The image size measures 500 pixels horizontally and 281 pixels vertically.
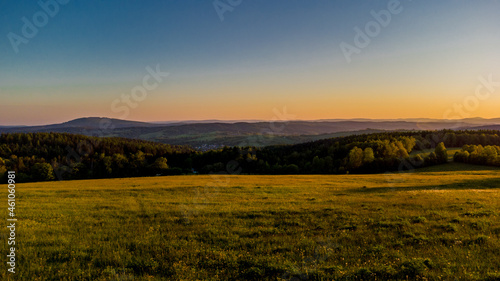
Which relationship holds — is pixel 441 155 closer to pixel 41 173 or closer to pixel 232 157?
pixel 232 157

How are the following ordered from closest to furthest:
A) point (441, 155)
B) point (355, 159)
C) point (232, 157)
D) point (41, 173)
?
point (441, 155) → point (41, 173) → point (355, 159) → point (232, 157)

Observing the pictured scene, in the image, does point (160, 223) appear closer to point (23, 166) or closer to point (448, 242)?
point (448, 242)

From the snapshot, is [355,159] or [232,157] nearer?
[355,159]

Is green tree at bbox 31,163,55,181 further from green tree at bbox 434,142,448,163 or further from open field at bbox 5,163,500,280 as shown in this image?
green tree at bbox 434,142,448,163

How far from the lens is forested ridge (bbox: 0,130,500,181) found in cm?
9375

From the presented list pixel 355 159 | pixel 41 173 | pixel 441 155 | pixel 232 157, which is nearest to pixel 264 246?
pixel 355 159

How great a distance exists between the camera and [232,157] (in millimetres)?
135500

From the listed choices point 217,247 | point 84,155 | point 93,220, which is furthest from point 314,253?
point 84,155

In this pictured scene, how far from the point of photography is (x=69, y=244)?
10750 millimetres

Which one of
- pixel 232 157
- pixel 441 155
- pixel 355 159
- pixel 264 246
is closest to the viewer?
pixel 264 246

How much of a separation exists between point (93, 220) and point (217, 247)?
9.90m

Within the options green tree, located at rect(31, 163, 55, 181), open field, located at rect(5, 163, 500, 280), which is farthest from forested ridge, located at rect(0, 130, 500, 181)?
open field, located at rect(5, 163, 500, 280)

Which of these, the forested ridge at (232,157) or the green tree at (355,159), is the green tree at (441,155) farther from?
the green tree at (355,159)

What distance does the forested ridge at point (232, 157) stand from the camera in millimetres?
93750
